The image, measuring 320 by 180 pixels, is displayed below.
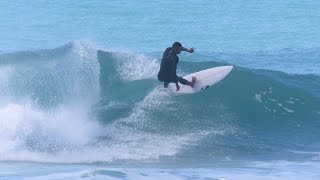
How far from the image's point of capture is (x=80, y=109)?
44.5 ft

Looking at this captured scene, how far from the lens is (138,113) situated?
43.6 feet

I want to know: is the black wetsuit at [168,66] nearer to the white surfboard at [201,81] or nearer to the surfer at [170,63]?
the surfer at [170,63]

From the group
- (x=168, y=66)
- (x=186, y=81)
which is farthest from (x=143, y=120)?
(x=168, y=66)

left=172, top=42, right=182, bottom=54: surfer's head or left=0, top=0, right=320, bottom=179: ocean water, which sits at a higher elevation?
left=172, top=42, right=182, bottom=54: surfer's head

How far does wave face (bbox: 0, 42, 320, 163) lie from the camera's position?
11711mm

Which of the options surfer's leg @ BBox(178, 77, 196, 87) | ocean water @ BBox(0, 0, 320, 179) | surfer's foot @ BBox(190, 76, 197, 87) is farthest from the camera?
surfer's foot @ BBox(190, 76, 197, 87)

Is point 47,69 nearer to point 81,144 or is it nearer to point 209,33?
point 81,144

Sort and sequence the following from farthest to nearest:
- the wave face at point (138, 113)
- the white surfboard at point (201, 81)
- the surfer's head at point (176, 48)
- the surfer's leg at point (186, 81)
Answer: the white surfboard at point (201, 81) < the surfer's leg at point (186, 81) < the surfer's head at point (176, 48) < the wave face at point (138, 113)

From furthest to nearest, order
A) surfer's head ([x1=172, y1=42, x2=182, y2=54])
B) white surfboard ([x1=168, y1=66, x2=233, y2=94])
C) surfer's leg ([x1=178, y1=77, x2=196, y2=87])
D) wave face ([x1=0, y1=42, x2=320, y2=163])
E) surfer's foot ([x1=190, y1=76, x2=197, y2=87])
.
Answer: white surfboard ([x1=168, y1=66, x2=233, y2=94])
surfer's foot ([x1=190, y1=76, x2=197, y2=87])
surfer's leg ([x1=178, y1=77, x2=196, y2=87])
surfer's head ([x1=172, y1=42, x2=182, y2=54])
wave face ([x1=0, y1=42, x2=320, y2=163])

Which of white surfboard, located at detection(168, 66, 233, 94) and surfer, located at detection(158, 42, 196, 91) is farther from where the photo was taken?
white surfboard, located at detection(168, 66, 233, 94)

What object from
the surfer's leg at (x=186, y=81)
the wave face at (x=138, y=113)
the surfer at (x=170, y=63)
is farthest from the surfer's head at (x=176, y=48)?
the wave face at (x=138, y=113)

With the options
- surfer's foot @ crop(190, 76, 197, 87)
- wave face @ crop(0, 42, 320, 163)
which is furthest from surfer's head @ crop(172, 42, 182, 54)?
wave face @ crop(0, 42, 320, 163)

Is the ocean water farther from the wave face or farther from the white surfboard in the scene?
the white surfboard

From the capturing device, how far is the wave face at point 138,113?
38.4ft
